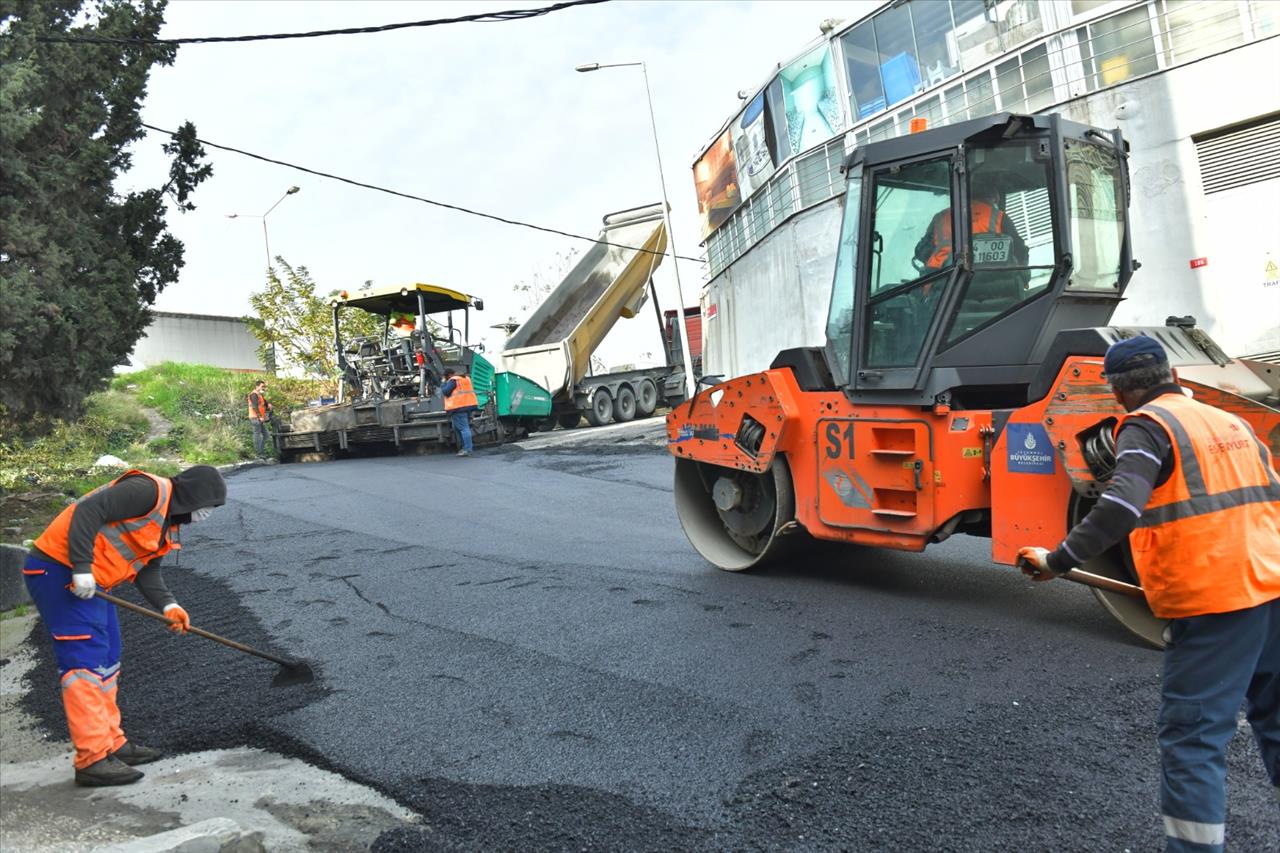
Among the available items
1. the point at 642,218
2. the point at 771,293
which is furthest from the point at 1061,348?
the point at 771,293

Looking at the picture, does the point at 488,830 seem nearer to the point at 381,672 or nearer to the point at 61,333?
the point at 381,672

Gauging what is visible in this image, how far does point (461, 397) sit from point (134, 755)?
10278 mm

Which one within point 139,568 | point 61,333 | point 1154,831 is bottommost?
point 1154,831

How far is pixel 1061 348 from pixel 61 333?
7352mm

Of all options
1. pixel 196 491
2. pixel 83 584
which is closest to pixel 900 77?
pixel 196 491

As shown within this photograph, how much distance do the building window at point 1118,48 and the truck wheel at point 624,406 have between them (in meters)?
9.37

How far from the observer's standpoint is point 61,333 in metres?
7.67

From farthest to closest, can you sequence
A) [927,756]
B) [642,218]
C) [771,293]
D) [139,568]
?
[771,293]
[642,218]
[139,568]
[927,756]

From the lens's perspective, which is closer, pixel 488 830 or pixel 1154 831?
pixel 1154 831

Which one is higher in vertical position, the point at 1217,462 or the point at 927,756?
the point at 1217,462

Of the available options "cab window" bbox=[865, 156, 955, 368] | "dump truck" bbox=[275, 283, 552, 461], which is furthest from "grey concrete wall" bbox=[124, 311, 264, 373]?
"cab window" bbox=[865, 156, 955, 368]

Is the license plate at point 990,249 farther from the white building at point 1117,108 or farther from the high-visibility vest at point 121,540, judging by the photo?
the white building at point 1117,108

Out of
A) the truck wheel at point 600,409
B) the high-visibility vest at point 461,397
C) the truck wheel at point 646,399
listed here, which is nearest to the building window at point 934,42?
the truck wheel at point 646,399

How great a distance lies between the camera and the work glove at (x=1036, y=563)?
8.39ft
